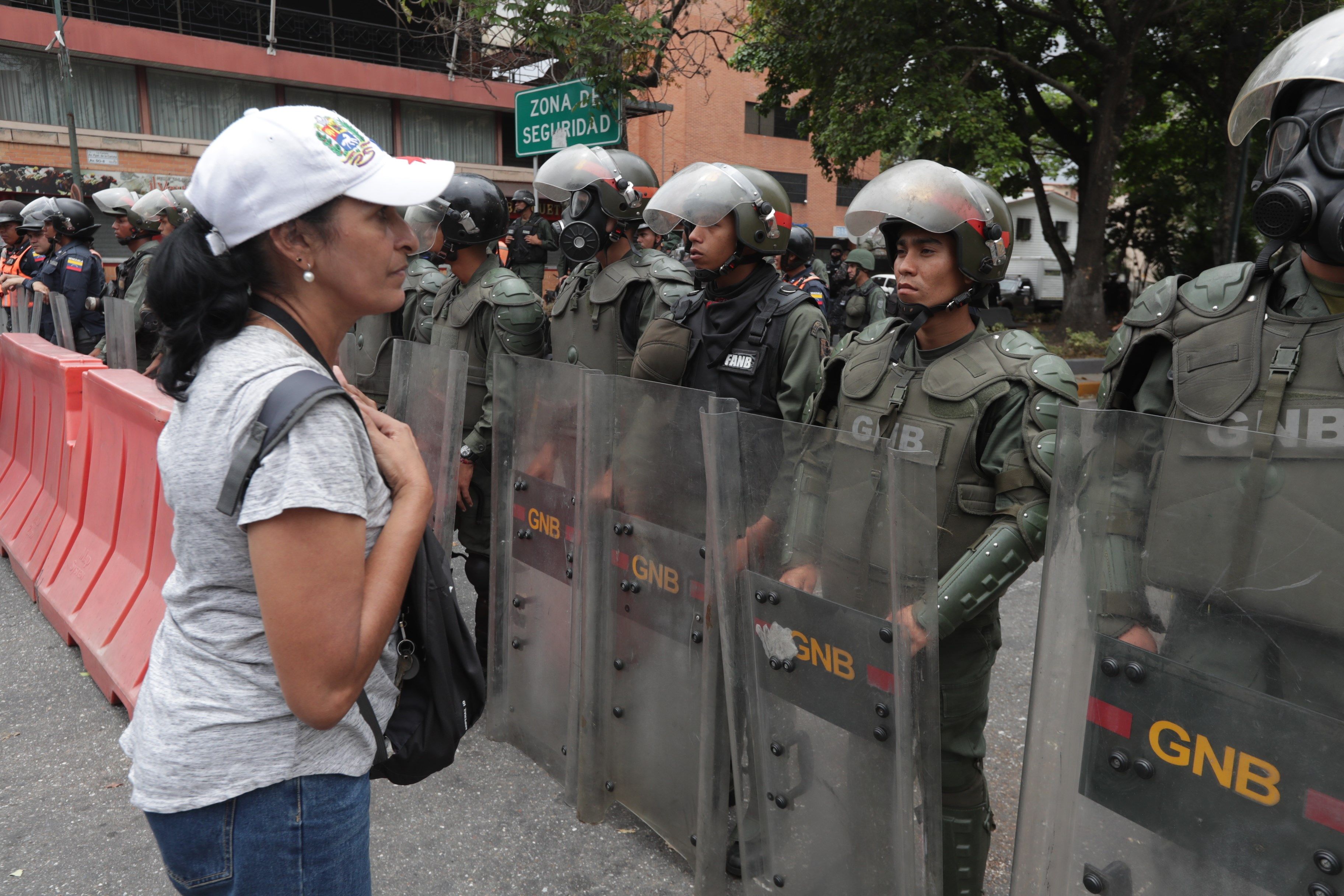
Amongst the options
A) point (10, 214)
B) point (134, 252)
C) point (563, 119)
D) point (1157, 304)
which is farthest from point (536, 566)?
point (10, 214)

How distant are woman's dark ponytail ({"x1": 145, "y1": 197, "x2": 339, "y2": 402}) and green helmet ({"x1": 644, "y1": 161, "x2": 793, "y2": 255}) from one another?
7.13 ft

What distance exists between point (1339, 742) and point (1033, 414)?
1.00 meters

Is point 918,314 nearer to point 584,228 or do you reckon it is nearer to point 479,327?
point 584,228

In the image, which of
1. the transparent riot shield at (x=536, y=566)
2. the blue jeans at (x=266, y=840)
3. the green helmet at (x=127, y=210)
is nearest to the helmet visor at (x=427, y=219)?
the transparent riot shield at (x=536, y=566)

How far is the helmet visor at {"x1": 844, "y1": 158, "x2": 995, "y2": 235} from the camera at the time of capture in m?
2.43

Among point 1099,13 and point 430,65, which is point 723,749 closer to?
point 1099,13

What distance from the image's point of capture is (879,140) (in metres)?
14.2

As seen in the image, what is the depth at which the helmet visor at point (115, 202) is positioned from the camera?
880 cm

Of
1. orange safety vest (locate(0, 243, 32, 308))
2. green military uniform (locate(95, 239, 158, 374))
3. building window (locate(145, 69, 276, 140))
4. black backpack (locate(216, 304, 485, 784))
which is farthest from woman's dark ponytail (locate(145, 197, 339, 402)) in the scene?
building window (locate(145, 69, 276, 140))

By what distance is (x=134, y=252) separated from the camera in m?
8.80

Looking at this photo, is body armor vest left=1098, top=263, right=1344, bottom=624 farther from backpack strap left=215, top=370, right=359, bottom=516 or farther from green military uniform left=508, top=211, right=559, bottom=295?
green military uniform left=508, top=211, right=559, bottom=295

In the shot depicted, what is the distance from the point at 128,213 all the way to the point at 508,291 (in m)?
6.23

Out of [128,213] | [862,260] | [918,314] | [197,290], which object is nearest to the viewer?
[197,290]

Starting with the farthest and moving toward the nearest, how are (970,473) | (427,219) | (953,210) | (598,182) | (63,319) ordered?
(63,319)
(598,182)
(427,219)
(953,210)
(970,473)
